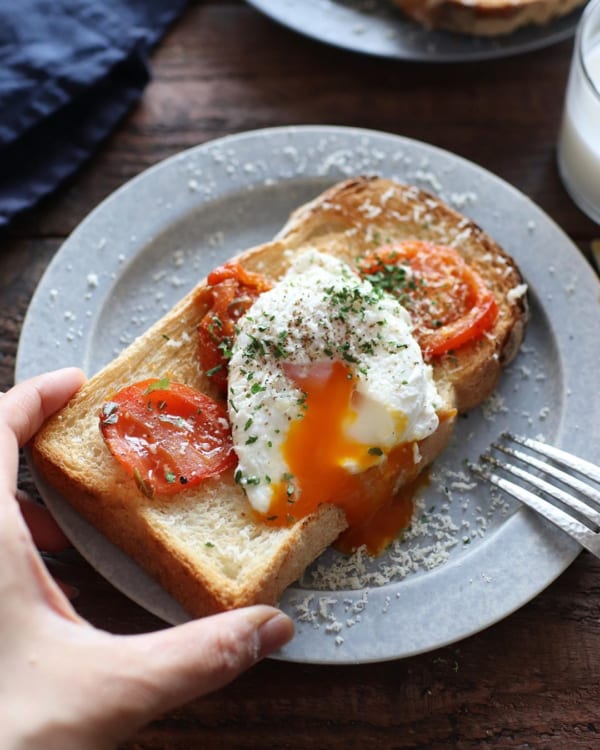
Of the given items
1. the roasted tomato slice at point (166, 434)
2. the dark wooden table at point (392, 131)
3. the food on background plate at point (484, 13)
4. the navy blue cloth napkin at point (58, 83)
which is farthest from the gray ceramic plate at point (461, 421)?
the food on background plate at point (484, 13)

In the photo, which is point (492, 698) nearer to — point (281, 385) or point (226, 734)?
point (226, 734)

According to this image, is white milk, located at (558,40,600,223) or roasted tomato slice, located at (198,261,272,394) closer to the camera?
roasted tomato slice, located at (198,261,272,394)

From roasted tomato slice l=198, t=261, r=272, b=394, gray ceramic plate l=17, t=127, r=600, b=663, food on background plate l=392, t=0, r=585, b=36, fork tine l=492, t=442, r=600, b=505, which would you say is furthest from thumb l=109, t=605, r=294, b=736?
food on background plate l=392, t=0, r=585, b=36

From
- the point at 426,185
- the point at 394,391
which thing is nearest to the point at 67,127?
the point at 426,185

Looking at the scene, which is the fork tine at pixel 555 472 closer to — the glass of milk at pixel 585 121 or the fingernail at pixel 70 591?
the glass of milk at pixel 585 121

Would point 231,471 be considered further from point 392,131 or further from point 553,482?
point 392,131

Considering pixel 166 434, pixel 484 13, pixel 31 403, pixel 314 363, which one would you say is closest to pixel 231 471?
pixel 166 434

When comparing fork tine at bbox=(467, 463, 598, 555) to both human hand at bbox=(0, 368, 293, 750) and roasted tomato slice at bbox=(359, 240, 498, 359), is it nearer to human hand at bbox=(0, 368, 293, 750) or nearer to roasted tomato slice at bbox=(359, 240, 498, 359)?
roasted tomato slice at bbox=(359, 240, 498, 359)
